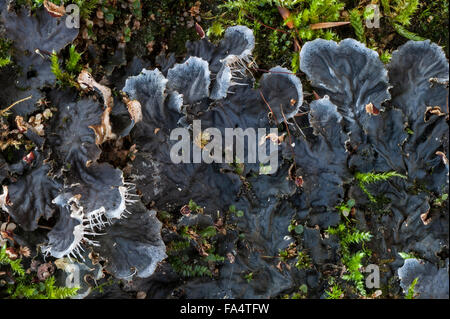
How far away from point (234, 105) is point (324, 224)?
1.27 m

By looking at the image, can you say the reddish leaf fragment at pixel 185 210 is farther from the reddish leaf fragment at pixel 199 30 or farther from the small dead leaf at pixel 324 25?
the small dead leaf at pixel 324 25

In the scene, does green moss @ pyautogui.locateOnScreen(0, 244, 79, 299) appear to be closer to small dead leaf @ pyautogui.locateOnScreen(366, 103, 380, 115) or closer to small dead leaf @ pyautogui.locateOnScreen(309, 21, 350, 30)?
small dead leaf @ pyautogui.locateOnScreen(366, 103, 380, 115)

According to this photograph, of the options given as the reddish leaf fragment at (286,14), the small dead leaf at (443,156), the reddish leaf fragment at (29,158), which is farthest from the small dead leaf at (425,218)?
the reddish leaf fragment at (29,158)

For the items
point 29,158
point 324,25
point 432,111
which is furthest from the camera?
point 324,25

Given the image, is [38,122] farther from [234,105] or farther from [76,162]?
[234,105]

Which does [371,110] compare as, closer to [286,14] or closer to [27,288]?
[286,14]

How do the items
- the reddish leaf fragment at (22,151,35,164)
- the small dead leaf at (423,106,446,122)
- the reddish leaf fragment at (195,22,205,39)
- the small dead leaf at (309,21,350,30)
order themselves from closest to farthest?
the reddish leaf fragment at (22,151,35,164) → the small dead leaf at (423,106,446,122) → the small dead leaf at (309,21,350,30) → the reddish leaf fragment at (195,22,205,39)

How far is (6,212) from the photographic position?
3.33 m

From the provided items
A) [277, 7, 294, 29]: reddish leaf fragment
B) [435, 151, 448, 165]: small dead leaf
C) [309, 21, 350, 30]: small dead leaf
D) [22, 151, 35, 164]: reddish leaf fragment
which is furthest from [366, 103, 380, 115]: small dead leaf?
[22, 151, 35, 164]: reddish leaf fragment

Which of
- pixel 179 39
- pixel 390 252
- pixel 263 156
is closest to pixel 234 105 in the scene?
pixel 263 156

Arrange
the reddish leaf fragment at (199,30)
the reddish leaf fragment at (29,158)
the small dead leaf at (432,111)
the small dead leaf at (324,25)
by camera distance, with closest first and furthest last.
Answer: the reddish leaf fragment at (29,158)
the small dead leaf at (432,111)
the small dead leaf at (324,25)
the reddish leaf fragment at (199,30)

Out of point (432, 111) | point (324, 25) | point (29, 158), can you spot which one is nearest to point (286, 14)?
point (324, 25)

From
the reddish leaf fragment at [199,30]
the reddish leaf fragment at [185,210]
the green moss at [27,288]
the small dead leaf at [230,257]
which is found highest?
the reddish leaf fragment at [199,30]

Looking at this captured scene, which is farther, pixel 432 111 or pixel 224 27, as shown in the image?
pixel 224 27
